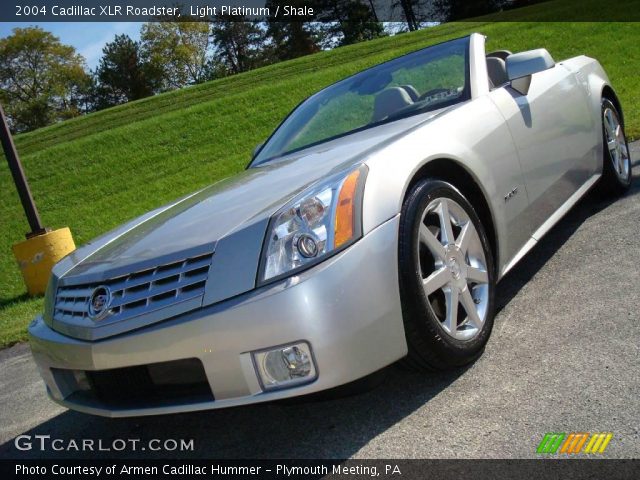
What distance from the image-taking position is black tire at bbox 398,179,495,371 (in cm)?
230

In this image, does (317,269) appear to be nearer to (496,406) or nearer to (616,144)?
(496,406)

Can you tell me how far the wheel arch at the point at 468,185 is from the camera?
2.72 meters

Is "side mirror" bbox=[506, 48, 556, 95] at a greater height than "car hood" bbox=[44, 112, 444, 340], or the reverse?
"side mirror" bbox=[506, 48, 556, 95]

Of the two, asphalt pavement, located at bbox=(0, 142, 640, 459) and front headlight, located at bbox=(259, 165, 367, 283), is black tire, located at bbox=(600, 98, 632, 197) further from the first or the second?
front headlight, located at bbox=(259, 165, 367, 283)

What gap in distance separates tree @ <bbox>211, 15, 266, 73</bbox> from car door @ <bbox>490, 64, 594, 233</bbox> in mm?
64201

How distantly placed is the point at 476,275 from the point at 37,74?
63.0 m

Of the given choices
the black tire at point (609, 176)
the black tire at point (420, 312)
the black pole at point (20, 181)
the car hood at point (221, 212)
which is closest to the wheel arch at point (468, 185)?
the black tire at point (420, 312)

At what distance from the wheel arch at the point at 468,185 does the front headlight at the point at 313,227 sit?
510 millimetres

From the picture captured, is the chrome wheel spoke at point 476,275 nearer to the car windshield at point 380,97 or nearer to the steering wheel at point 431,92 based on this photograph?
the car windshield at point 380,97

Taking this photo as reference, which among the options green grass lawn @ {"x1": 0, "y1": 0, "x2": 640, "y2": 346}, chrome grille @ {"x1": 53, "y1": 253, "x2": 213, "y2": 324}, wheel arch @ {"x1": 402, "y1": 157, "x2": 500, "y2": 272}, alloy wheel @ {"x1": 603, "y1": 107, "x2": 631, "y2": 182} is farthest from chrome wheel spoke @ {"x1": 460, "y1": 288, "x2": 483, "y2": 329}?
green grass lawn @ {"x1": 0, "y1": 0, "x2": 640, "y2": 346}

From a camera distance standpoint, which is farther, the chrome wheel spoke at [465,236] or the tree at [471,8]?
the tree at [471,8]

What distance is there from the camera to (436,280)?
249 centimetres

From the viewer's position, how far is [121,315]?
2.27 meters

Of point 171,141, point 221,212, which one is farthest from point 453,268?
point 171,141
